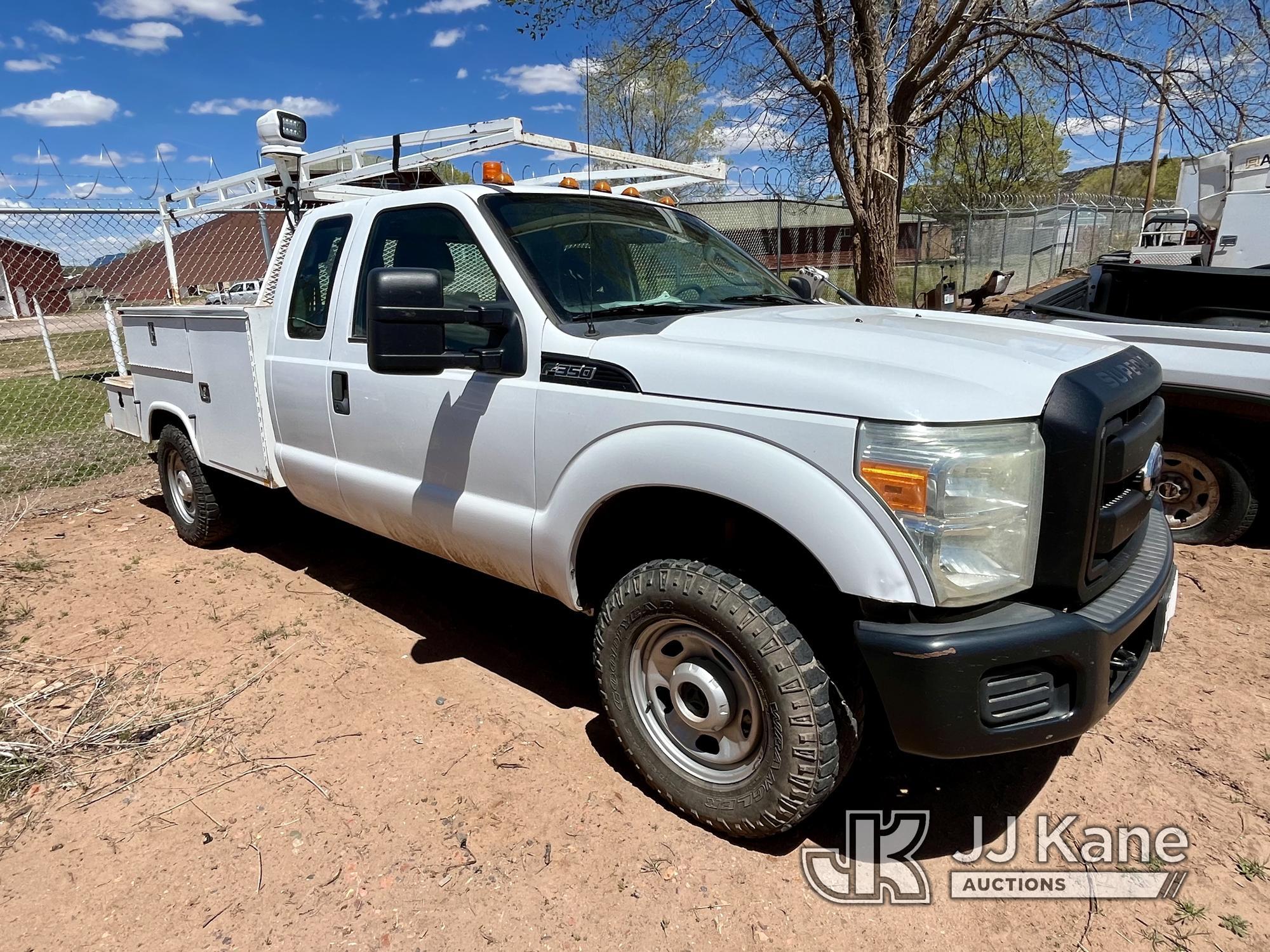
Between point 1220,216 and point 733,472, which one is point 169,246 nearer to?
point 733,472

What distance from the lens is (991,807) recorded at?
2754 mm

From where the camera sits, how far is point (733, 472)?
2.24m

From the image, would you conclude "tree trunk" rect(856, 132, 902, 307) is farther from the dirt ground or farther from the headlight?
the headlight

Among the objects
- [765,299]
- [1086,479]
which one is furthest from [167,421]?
[1086,479]

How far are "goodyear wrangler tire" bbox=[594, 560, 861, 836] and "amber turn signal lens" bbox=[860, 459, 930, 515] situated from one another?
50 cm

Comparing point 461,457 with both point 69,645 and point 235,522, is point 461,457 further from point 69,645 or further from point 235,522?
point 235,522

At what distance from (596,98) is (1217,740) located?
8.43 m

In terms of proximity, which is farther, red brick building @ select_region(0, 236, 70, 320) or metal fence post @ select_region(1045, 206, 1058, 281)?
metal fence post @ select_region(1045, 206, 1058, 281)

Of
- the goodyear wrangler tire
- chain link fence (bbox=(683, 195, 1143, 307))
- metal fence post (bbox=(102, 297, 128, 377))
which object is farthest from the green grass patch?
the goodyear wrangler tire

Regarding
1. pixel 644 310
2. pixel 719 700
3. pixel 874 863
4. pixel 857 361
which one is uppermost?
pixel 644 310

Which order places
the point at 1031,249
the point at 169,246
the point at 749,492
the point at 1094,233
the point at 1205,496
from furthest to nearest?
1. the point at 1094,233
2. the point at 1031,249
3. the point at 169,246
4. the point at 1205,496
5. the point at 749,492

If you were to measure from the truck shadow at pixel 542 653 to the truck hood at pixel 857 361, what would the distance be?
147 centimetres

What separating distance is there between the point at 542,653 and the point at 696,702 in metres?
1.38

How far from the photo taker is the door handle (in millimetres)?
3562
